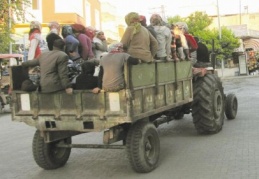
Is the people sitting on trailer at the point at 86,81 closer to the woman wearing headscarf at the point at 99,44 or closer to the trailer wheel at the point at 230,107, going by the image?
the woman wearing headscarf at the point at 99,44

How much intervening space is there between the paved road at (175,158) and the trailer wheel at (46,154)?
114 mm

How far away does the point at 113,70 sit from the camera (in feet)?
21.2

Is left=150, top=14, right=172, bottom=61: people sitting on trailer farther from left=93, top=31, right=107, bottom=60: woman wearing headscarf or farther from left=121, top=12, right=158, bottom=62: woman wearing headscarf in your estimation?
left=93, top=31, right=107, bottom=60: woman wearing headscarf

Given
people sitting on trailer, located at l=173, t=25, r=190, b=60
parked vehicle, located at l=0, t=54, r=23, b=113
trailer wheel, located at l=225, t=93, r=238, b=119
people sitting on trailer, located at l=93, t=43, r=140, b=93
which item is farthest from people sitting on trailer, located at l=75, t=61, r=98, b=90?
parked vehicle, located at l=0, t=54, r=23, b=113

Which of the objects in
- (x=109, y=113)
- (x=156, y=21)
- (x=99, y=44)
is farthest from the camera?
(x=99, y=44)

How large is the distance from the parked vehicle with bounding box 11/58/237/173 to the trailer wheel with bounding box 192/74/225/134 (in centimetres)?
142

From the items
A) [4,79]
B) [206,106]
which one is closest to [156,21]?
[206,106]

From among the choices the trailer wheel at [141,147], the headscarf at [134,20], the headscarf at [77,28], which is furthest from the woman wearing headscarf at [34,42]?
the trailer wheel at [141,147]

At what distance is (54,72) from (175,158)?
249 cm

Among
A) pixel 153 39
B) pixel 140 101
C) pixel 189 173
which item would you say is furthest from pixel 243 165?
pixel 153 39

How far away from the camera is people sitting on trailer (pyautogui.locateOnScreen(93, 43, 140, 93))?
6227 mm

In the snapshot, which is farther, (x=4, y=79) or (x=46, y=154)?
(x=4, y=79)

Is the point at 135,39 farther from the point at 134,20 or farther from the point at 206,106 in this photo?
the point at 206,106

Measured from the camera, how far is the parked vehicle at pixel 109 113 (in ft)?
20.3
